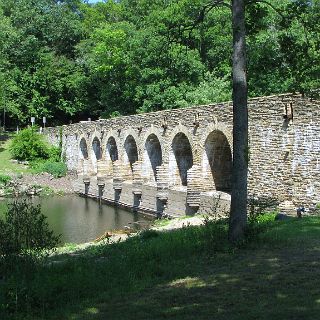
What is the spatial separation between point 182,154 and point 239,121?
15.2 metres

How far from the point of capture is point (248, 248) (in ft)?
26.9

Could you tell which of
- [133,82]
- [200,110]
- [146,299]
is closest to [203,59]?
[133,82]

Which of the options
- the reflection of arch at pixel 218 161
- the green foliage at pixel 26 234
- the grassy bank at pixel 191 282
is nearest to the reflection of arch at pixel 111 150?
the reflection of arch at pixel 218 161

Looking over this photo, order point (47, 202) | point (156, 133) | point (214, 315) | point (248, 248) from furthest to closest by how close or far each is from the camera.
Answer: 1. point (47, 202)
2. point (156, 133)
3. point (248, 248)
4. point (214, 315)

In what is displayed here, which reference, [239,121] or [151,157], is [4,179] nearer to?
[151,157]

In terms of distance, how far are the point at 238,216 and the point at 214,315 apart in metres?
3.41

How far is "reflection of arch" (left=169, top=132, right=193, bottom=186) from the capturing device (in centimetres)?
2300

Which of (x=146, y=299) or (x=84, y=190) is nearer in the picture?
(x=146, y=299)

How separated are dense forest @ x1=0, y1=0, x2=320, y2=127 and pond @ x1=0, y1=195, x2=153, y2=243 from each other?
7361mm

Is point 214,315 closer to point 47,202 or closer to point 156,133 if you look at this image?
point 156,133

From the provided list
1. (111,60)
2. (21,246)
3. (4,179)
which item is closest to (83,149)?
(4,179)

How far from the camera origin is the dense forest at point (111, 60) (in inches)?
1176

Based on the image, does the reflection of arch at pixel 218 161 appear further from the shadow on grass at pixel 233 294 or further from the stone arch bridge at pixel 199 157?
the shadow on grass at pixel 233 294

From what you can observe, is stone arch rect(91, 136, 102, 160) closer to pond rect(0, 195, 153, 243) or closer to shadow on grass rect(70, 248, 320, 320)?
pond rect(0, 195, 153, 243)
